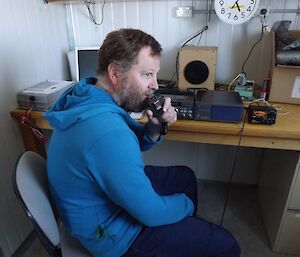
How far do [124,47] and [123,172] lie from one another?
425 millimetres

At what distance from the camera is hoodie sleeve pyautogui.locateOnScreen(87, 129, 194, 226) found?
78 centimetres

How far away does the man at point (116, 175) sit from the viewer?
2.60 ft

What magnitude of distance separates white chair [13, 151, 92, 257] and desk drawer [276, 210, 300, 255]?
1.08 meters

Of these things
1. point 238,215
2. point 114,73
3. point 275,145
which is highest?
point 114,73

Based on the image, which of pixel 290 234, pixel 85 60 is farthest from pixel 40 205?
pixel 290 234

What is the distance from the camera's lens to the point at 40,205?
88cm

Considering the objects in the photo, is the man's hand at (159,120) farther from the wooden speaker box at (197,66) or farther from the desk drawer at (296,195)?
the desk drawer at (296,195)

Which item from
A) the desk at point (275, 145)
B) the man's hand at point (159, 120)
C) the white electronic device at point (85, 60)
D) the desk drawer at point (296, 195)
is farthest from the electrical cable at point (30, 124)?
the desk drawer at point (296, 195)

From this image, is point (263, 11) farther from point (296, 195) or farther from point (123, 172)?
point (123, 172)

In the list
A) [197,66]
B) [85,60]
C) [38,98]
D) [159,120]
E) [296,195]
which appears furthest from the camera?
[85,60]

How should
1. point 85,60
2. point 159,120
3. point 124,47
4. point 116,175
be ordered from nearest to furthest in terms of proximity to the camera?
1. point 116,175
2. point 124,47
3. point 159,120
4. point 85,60

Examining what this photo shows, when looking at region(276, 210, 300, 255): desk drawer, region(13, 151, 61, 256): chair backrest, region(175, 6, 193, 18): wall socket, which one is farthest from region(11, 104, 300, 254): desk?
region(175, 6, 193, 18): wall socket

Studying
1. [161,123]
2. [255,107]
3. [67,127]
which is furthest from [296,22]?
[67,127]

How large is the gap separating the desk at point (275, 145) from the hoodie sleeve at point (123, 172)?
1.79 ft
